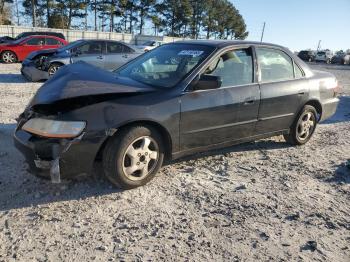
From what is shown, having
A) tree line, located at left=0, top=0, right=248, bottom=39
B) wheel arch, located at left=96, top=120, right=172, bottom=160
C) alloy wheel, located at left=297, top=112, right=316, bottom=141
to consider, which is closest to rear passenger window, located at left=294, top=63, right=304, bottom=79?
alloy wheel, located at left=297, top=112, right=316, bottom=141

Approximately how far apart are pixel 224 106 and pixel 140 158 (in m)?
1.28

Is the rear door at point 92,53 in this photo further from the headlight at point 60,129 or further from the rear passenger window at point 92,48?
the headlight at point 60,129

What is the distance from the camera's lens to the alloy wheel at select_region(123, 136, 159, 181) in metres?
3.90

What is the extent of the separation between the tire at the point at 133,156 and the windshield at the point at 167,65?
0.70 m

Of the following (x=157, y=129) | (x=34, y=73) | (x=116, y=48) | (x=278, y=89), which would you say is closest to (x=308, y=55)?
(x=116, y=48)

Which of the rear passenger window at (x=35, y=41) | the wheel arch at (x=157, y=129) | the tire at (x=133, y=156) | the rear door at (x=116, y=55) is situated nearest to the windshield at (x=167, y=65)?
the wheel arch at (x=157, y=129)

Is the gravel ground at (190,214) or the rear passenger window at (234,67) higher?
the rear passenger window at (234,67)

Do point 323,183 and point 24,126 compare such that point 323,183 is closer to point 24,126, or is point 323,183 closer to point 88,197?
point 88,197

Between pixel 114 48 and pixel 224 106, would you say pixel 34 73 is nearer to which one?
pixel 114 48

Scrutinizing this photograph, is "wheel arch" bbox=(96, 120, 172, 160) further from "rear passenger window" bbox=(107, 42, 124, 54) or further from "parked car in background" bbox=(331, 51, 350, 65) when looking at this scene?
"parked car in background" bbox=(331, 51, 350, 65)

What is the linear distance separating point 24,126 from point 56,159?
58 centimetres

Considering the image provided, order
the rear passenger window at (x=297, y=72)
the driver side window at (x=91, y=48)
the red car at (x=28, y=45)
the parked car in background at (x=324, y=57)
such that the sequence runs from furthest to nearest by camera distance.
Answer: the parked car in background at (x=324, y=57) → the red car at (x=28, y=45) → the driver side window at (x=91, y=48) → the rear passenger window at (x=297, y=72)

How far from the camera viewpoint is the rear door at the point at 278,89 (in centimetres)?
510

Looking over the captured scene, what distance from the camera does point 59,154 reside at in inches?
139
